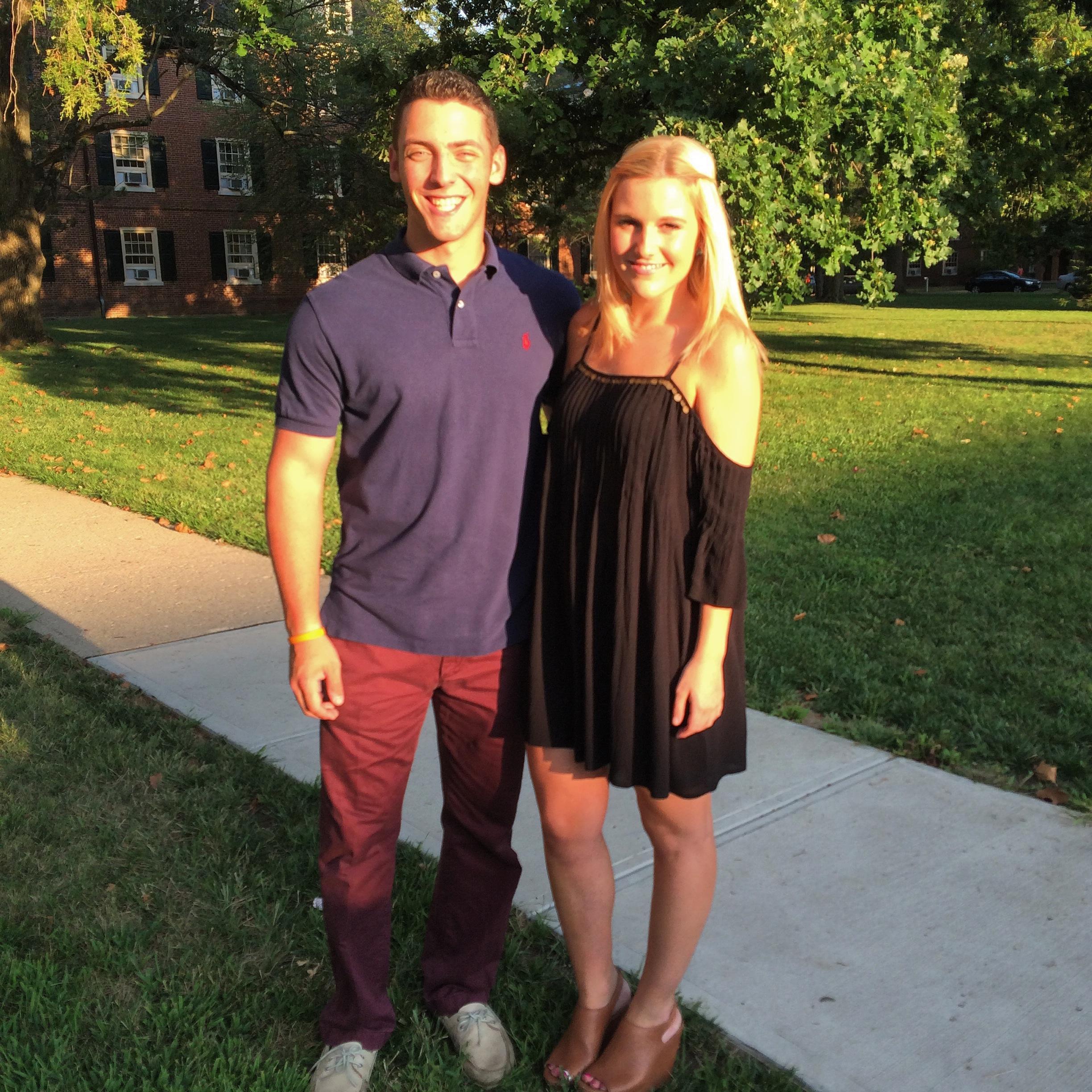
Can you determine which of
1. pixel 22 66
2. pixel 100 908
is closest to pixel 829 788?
pixel 100 908

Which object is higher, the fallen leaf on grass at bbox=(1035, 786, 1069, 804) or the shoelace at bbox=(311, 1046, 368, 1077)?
the shoelace at bbox=(311, 1046, 368, 1077)

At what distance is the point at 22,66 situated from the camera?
57.9ft

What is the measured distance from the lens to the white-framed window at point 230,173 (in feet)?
118

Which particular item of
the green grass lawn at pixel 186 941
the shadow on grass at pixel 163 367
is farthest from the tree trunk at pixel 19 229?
the green grass lawn at pixel 186 941

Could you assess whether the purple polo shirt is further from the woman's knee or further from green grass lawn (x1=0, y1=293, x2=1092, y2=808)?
green grass lawn (x1=0, y1=293, x2=1092, y2=808)

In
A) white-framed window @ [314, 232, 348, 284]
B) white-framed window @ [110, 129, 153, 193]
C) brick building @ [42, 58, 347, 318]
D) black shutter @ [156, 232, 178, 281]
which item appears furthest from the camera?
black shutter @ [156, 232, 178, 281]

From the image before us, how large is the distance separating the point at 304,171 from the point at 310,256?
3078mm

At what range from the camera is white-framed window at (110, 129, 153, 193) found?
35.3m

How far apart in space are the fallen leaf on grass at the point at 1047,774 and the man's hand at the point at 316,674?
2539 millimetres

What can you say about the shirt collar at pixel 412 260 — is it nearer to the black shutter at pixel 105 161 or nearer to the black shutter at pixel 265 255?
the black shutter at pixel 265 255

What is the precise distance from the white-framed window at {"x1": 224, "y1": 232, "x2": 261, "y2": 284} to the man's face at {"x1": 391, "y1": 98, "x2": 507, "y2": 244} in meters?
37.6

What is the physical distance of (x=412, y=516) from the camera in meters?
2.27

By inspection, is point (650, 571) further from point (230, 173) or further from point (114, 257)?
point (114, 257)

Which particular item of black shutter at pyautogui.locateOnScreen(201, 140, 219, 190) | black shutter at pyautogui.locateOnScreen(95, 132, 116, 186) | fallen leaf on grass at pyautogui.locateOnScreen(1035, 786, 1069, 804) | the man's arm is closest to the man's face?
the man's arm
